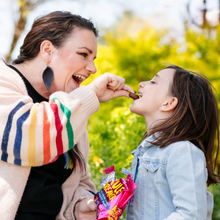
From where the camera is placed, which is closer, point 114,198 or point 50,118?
point 50,118

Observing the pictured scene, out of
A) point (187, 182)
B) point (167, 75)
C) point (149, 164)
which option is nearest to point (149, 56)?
point (167, 75)

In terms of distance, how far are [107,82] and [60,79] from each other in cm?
35

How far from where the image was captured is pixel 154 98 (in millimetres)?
1825

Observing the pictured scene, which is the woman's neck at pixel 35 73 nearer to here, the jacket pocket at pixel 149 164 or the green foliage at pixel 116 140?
the jacket pocket at pixel 149 164

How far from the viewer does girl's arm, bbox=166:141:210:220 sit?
127cm

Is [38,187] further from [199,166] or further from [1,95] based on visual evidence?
[199,166]

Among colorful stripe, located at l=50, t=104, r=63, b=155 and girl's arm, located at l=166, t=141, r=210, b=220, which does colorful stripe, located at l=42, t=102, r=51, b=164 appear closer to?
colorful stripe, located at l=50, t=104, r=63, b=155

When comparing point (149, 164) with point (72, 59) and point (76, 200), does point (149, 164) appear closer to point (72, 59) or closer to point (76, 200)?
point (76, 200)

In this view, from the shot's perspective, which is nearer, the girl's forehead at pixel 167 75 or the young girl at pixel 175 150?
the young girl at pixel 175 150

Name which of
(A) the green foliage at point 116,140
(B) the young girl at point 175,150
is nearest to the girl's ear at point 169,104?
(B) the young girl at point 175,150

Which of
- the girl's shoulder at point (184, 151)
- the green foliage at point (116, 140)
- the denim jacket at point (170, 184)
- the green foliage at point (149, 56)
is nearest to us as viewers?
the denim jacket at point (170, 184)

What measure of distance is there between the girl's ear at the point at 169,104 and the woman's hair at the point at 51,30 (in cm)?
83

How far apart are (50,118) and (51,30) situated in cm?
85

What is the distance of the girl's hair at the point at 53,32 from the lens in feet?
5.74
